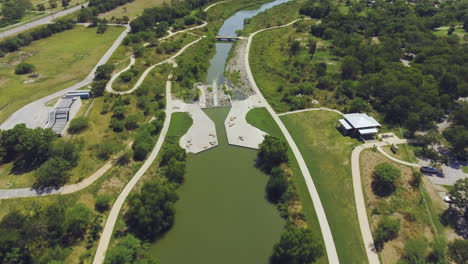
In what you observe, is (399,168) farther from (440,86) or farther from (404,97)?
(440,86)

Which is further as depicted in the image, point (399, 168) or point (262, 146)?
point (262, 146)

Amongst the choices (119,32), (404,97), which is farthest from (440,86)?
(119,32)

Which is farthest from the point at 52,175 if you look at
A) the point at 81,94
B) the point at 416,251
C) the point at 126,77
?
the point at 416,251

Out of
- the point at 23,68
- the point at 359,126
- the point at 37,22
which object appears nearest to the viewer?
the point at 359,126

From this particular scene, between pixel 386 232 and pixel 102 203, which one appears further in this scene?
pixel 102 203

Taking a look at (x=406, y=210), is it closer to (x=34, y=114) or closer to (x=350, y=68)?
(x=350, y=68)

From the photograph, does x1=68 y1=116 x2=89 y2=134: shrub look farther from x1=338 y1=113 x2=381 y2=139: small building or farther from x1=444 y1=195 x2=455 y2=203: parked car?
x1=444 y1=195 x2=455 y2=203: parked car
